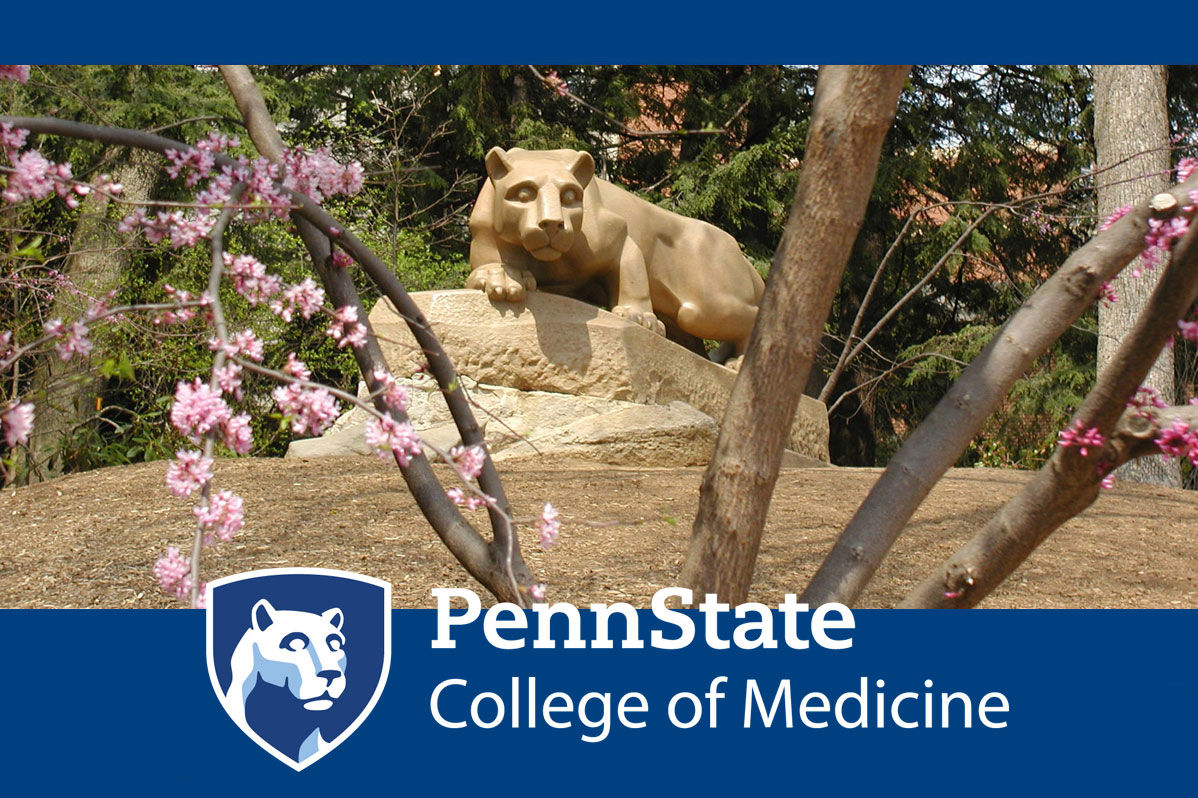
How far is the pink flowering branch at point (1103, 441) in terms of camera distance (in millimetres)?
2197

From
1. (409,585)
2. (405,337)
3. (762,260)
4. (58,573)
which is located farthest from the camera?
(762,260)

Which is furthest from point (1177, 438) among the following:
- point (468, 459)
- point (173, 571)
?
point (173, 571)

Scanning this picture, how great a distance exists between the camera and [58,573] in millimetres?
4500

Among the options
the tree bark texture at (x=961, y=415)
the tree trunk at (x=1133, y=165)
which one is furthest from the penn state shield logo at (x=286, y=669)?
the tree trunk at (x=1133, y=165)

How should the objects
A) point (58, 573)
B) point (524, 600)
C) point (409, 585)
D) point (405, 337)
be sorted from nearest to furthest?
1. point (524, 600)
2. point (409, 585)
3. point (58, 573)
4. point (405, 337)

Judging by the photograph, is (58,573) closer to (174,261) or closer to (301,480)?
(301,480)

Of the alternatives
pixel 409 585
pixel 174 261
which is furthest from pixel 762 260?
pixel 409 585

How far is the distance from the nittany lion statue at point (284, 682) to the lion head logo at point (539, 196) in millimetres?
3971

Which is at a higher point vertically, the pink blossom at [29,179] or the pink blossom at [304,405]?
the pink blossom at [29,179]

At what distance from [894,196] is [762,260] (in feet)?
7.08

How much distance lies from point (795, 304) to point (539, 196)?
3792 millimetres

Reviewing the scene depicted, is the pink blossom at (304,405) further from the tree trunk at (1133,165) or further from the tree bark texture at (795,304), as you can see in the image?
the tree trunk at (1133,165)

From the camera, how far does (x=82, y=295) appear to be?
27.1 ft

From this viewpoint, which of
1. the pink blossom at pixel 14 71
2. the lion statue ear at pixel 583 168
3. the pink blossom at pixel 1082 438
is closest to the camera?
the pink blossom at pixel 1082 438
